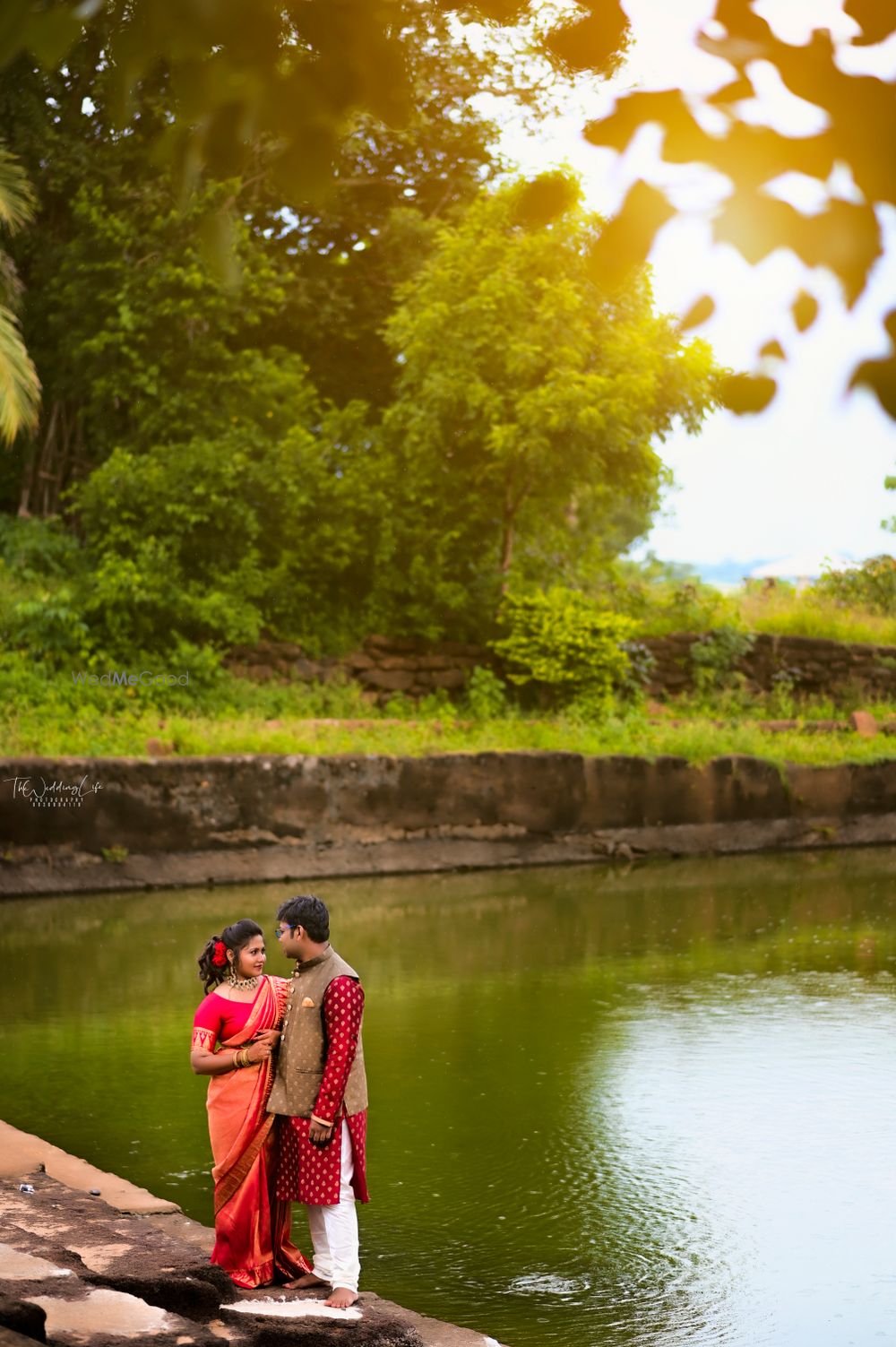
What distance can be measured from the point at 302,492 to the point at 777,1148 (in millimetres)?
13906

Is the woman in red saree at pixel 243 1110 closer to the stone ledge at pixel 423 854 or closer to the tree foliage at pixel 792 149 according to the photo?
the tree foliage at pixel 792 149

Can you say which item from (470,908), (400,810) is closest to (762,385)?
(470,908)

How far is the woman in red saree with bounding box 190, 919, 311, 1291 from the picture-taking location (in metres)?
4.71

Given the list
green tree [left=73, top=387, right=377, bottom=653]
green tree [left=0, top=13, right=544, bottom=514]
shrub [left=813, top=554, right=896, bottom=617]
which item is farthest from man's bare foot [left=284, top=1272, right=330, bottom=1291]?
shrub [left=813, top=554, right=896, bottom=617]

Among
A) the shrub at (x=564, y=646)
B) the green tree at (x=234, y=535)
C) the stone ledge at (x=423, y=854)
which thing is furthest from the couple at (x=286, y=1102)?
the shrub at (x=564, y=646)

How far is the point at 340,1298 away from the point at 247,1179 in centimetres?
44

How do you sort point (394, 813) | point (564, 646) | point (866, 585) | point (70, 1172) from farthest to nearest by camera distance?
point (866, 585) < point (564, 646) < point (394, 813) < point (70, 1172)

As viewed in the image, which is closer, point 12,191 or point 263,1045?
point 263,1045

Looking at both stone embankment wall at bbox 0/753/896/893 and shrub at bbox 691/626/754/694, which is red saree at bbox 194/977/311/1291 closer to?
stone embankment wall at bbox 0/753/896/893

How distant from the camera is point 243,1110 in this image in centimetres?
476

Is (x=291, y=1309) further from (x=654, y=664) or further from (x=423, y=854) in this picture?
(x=654, y=664)

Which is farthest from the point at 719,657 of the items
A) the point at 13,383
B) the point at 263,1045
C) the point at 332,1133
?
the point at 332,1133

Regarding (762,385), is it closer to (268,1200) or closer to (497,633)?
(268,1200)

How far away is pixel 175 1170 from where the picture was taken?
6.36 metres
